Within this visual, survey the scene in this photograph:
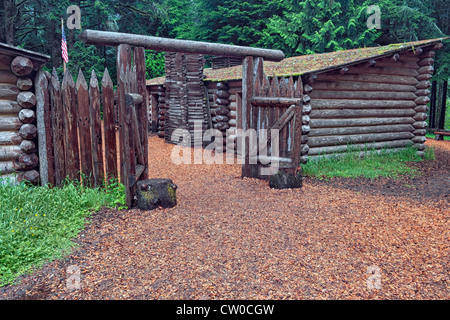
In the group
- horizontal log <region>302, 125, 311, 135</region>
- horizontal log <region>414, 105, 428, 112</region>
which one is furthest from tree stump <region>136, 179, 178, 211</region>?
horizontal log <region>414, 105, 428, 112</region>

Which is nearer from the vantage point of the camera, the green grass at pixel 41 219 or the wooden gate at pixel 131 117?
the green grass at pixel 41 219

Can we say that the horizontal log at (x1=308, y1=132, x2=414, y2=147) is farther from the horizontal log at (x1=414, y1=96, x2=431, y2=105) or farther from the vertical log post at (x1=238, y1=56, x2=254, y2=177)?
the vertical log post at (x1=238, y1=56, x2=254, y2=177)

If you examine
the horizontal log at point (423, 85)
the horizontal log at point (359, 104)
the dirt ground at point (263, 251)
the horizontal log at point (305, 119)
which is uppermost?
the horizontal log at point (423, 85)

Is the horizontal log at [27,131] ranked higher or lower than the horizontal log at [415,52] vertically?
lower

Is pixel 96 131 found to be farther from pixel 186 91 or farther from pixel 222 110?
pixel 186 91

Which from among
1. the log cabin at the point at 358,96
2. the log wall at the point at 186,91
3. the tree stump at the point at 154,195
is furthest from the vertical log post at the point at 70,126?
the log wall at the point at 186,91

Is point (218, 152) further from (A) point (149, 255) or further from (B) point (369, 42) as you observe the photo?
(B) point (369, 42)

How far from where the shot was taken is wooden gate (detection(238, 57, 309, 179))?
7977 mm

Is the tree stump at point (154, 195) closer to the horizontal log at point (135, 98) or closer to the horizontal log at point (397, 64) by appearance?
the horizontal log at point (135, 98)

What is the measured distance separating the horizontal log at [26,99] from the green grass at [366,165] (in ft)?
20.6

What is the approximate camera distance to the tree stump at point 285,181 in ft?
25.8

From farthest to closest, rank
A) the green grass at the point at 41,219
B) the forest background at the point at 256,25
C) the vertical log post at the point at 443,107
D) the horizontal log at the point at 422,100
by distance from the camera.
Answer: the forest background at the point at 256,25
the vertical log post at the point at 443,107
the horizontal log at the point at 422,100
the green grass at the point at 41,219

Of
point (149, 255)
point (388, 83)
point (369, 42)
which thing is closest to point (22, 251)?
point (149, 255)

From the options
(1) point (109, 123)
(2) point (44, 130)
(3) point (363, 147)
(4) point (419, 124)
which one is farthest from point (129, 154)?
(4) point (419, 124)
